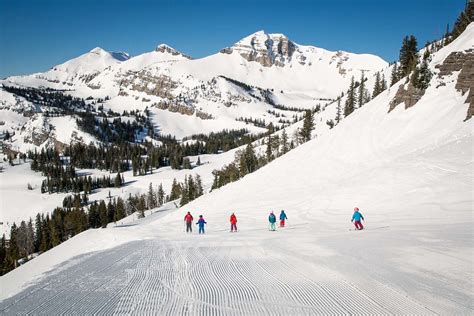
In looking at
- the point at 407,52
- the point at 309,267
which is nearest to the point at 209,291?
the point at 309,267

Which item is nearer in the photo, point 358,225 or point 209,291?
point 209,291

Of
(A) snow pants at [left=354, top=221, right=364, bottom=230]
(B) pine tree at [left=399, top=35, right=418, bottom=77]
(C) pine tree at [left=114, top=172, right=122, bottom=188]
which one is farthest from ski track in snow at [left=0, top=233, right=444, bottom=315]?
(C) pine tree at [left=114, top=172, right=122, bottom=188]

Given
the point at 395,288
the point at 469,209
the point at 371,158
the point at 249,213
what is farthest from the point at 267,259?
the point at 371,158

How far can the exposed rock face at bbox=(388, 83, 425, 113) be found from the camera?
60250 millimetres

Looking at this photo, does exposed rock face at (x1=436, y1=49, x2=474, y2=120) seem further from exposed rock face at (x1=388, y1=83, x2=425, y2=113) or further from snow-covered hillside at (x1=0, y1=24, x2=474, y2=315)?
snow-covered hillside at (x1=0, y1=24, x2=474, y2=315)

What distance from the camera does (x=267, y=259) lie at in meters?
12.7

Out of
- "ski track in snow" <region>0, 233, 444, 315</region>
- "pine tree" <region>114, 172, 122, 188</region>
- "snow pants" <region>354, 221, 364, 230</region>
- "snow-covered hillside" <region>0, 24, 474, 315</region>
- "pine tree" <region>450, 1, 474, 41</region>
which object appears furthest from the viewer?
"pine tree" <region>114, 172, 122, 188</region>

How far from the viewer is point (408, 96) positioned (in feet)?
203

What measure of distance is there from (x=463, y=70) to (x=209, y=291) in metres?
59.6

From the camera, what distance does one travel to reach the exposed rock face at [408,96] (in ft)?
198

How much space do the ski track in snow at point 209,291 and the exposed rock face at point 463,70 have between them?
44480mm

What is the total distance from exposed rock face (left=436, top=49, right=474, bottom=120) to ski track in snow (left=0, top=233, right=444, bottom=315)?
44.5m

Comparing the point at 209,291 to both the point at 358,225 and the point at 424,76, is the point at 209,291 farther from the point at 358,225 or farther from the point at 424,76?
the point at 424,76

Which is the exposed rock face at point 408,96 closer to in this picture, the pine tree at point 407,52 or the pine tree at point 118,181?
the pine tree at point 407,52
